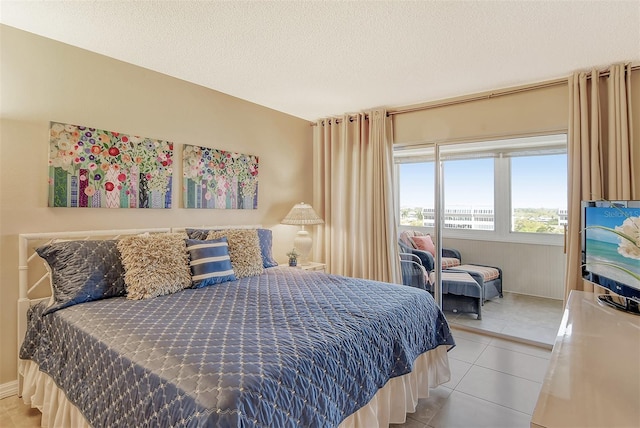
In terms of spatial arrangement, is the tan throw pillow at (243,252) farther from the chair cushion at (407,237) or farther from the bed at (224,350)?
the chair cushion at (407,237)

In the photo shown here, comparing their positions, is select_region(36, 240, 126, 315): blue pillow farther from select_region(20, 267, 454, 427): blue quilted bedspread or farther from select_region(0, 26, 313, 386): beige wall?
select_region(0, 26, 313, 386): beige wall

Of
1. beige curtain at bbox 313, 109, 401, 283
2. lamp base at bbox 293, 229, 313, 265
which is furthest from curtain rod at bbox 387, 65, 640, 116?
lamp base at bbox 293, 229, 313, 265

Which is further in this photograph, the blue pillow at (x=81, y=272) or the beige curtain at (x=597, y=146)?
the beige curtain at (x=597, y=146)

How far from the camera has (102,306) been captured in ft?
6.50

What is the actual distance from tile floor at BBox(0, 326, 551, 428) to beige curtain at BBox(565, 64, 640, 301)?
771 mm

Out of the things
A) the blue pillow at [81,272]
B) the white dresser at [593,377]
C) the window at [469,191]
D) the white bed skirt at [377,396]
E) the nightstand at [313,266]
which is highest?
the window at [469,191]

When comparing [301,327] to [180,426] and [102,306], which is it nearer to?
[180,426]

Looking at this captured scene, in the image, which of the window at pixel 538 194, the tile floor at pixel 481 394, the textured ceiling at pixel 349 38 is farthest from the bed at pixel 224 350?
the window at pixel 538 194

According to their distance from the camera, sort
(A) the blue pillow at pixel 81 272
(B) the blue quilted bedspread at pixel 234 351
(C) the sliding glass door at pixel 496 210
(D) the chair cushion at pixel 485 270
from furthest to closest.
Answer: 1. (D) the chair cushion at pixel 485 270
2. (C) the sliding glass door at pixel 496 210
3. (A) the blue pillow at pixel 81 272
4. (B) the blue quilted bedspread at pixel 234 351

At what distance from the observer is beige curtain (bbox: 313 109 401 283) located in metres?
3.93

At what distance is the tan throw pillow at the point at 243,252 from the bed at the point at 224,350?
0.59ft

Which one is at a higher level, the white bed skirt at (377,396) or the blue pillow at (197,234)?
the blue pillow at (197,234)

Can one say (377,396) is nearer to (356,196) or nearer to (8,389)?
(8,389)

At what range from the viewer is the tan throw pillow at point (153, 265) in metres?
2.20
